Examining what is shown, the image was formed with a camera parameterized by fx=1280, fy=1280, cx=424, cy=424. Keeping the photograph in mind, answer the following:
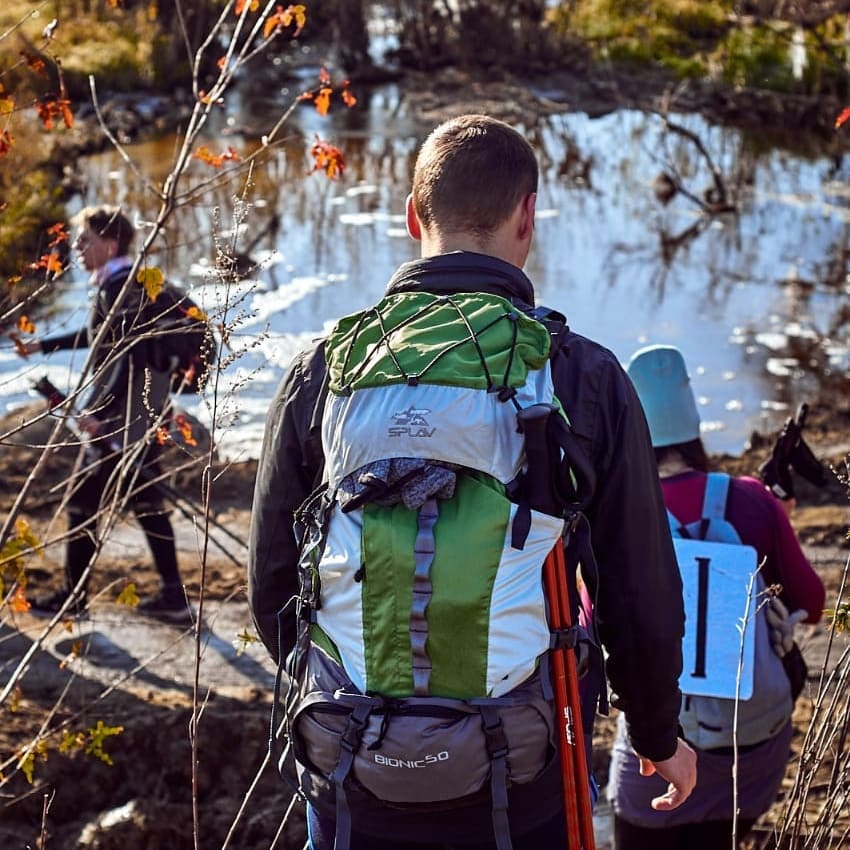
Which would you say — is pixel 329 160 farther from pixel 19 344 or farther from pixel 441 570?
pixel 441 570

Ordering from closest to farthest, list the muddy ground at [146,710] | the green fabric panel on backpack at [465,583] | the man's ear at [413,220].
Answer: the green fabric panel on backpack at [465,583] → the man's ear at [413,220] → the muddy ground at [146,710]

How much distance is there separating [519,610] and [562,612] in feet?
0.30

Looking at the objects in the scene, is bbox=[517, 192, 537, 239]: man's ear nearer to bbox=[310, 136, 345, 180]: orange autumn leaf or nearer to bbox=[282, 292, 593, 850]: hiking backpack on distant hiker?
bbox=[282, 292, 593, 850]: hiking backpack on distant hiker

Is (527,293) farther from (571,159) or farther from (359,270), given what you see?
→ (571,159)

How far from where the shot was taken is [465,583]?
6.66 feet

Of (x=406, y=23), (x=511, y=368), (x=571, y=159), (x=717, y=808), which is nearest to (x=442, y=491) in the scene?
(x=511, y=368)

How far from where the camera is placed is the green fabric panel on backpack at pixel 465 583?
2.03 metres

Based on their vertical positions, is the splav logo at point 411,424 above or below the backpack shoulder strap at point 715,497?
above

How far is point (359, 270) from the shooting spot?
44.5 ft

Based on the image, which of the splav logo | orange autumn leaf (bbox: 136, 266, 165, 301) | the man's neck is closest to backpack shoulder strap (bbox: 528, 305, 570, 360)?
the man's neck

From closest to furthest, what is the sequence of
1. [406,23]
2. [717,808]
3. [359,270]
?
[717,808]
[359,270]
[406,23]

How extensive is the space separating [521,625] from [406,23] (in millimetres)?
24518

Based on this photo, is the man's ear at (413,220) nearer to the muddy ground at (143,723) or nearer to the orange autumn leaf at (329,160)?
the muddy ground at (143,723)

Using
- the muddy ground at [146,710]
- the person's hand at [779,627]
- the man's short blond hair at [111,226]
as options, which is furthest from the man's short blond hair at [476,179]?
the man's short blond hair at [111,226]
